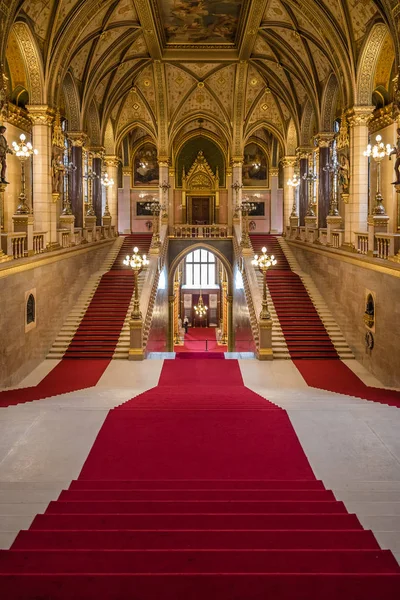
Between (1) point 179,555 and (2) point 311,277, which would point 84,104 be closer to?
(2) point 311,277

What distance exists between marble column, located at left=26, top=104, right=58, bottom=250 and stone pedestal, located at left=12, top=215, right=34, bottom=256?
2.13 metres

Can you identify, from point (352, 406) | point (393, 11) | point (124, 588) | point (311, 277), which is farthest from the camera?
point (311, 277)

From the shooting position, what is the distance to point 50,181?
1850 cm

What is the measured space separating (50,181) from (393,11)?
11256 millimetres

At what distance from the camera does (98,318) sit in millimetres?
19312

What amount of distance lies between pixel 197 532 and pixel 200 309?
3442cm

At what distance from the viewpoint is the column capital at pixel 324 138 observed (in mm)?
22688

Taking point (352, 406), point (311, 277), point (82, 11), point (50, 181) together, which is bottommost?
point (352, 406)

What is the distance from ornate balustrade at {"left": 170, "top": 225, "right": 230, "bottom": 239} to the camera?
2917 cm

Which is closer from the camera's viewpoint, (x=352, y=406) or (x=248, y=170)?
(x=352, y=406)

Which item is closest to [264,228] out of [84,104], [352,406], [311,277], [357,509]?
[311,277]

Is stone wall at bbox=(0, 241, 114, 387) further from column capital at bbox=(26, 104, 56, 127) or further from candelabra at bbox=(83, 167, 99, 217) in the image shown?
column capital at bbox=(26, 104, 56, 127)

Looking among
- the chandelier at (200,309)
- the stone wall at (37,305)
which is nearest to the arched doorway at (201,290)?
the chandelier at (200,309)

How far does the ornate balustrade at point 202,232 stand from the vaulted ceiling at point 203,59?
13.6 feet
